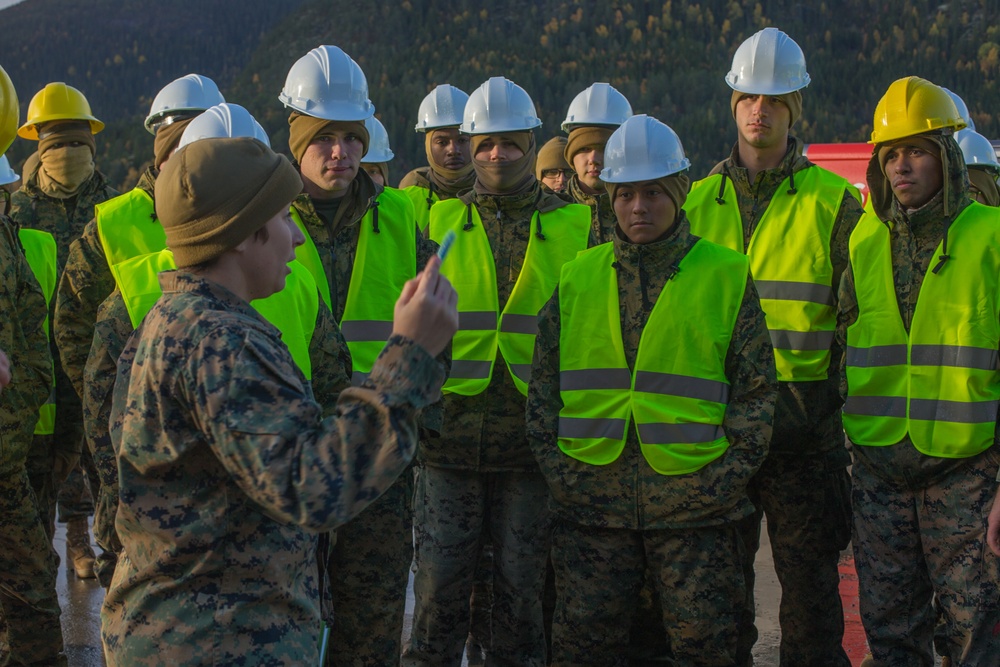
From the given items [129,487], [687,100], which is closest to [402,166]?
[687,100]

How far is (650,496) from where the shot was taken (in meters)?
4.03

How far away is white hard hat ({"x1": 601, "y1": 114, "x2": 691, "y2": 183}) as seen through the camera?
4.25 metres

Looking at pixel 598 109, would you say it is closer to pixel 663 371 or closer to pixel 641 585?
pixel 663 371

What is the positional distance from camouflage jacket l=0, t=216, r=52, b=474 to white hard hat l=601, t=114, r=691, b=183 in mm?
2448

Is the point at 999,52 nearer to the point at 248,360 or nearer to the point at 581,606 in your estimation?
the point at 581,606

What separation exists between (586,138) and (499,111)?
1184 millimetres

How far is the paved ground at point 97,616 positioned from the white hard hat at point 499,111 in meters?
2.51

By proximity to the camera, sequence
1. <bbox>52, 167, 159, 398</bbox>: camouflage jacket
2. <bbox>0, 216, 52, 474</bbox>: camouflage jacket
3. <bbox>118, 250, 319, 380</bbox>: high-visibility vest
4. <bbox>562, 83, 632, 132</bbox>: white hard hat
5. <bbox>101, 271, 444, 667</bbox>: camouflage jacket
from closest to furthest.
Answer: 1. <bbox>101, 271, 444, 667</bbox>: camouflage jacket
2. <bbox>118, 250, 319, 380</bbox>: high-visibility vest
3. <bbox>52, 167, 159, 398</bbox>: camouflage jacket
4. <bbox>0, 216, 52, 474</bbox>: camouflage jacket
5. <bbox>562, 83, 632, 132</bbox>: white hard hat

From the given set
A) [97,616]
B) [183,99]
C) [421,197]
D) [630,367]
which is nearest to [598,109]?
[421,197]

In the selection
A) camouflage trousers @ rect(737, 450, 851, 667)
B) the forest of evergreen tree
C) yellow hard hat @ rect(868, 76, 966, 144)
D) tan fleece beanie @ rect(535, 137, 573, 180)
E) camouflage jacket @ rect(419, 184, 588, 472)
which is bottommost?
camouflage trousers @ rect(737, 450, 851, 667)

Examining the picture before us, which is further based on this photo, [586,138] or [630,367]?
[586,138]

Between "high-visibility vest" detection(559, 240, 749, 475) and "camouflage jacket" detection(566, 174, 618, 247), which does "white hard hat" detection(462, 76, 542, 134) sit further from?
"high-visibility vest" detection(559, 240, 749, 475)

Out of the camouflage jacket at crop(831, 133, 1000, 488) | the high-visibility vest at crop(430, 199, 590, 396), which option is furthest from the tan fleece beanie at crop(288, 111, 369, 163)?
the camouflage jacket at crop(831, 133, 1000, 488)

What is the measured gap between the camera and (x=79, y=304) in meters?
4.47
